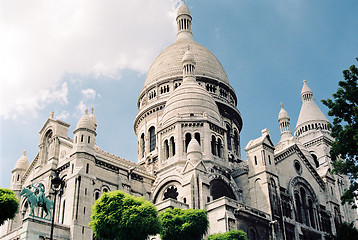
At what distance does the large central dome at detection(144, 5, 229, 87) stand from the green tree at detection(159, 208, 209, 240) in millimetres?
36133

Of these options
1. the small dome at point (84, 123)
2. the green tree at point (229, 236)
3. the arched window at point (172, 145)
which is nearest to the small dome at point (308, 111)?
the arched window at point (172, 145)

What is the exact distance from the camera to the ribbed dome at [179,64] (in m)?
76.5

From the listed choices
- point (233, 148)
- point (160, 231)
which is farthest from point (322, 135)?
point (160, 231)

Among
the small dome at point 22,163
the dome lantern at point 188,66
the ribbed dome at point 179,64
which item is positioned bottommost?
the small dome at point 22,163

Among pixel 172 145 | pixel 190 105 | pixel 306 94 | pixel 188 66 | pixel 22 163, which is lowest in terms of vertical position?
pixel 22 163

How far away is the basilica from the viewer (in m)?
48.2

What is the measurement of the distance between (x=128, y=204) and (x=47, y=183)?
17848 mm

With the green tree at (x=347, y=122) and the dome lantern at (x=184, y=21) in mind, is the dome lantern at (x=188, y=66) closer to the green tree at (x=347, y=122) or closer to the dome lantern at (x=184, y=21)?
the dome lantern at (x=184, y=21)

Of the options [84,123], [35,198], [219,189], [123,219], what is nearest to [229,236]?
[123,219]

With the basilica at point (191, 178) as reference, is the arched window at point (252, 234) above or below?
below

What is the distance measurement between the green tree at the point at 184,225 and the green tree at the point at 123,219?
3.31 meters

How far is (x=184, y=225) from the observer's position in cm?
4134

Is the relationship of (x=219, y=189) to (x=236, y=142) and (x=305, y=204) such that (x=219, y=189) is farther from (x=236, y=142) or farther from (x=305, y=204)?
(x=236, y=142)

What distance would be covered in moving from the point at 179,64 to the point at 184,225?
1564 inches
